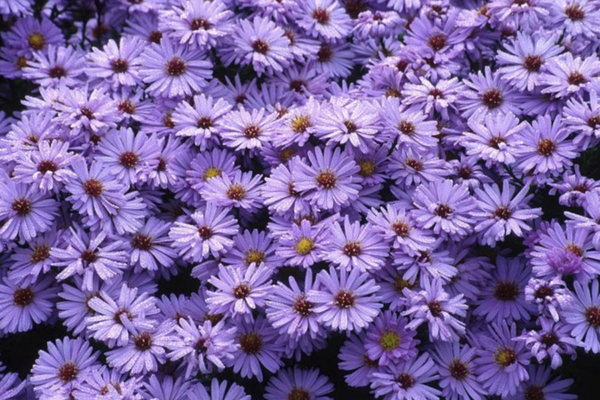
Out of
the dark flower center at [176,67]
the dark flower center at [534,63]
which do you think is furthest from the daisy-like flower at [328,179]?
the dark flower center at [534,63]

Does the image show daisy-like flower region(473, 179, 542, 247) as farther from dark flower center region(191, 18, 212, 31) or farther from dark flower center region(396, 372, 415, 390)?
dark flower center region(191, 18, 212, 31)

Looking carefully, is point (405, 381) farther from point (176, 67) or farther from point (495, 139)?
point (176, 67)

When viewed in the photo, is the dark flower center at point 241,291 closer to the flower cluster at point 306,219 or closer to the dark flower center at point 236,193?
the flower cluster at point 306,219

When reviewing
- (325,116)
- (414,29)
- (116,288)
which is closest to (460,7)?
(414,29)

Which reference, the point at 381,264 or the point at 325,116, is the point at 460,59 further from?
the point at 381,264

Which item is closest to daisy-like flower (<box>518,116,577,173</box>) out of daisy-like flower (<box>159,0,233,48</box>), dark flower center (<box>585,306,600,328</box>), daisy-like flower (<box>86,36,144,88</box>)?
dark flower center (<box>585,306,600,328</box>)

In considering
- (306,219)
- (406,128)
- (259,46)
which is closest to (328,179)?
(306,219)

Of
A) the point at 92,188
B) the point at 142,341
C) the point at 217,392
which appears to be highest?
the point at 92,188
